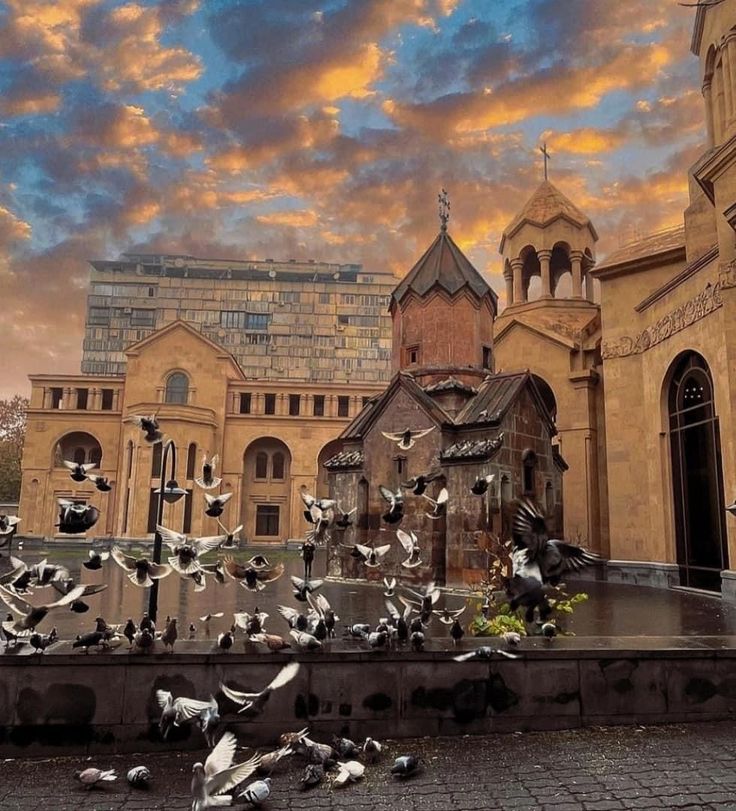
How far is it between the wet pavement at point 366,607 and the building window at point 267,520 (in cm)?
2810

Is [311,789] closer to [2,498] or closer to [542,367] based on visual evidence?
[542,367]

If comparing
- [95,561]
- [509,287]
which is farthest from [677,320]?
[95,561]

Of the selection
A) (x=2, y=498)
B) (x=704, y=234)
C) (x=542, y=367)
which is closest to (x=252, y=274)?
(x=2, y=498)

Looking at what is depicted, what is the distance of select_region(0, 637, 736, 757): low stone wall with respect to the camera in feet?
20.3

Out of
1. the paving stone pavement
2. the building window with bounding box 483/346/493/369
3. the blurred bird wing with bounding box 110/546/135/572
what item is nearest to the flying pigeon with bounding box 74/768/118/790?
the paving stone pavement

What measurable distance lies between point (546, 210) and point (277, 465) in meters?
28.5

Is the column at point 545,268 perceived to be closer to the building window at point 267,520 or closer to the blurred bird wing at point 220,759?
the building window at point 267,520

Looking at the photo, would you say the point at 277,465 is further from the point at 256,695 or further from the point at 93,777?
the point at 93,777

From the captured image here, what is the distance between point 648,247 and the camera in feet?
73.1

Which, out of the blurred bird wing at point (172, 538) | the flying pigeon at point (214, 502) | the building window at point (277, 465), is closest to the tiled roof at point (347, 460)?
the flying pigeon at point (214, 502)

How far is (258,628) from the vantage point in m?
6.72

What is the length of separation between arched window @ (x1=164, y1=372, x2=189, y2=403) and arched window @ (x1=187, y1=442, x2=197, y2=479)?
4.70 meters

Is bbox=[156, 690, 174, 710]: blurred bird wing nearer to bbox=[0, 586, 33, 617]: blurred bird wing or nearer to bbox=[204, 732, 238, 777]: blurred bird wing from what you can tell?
bbox=[204, 732, 238, 777]: blurred bird wing

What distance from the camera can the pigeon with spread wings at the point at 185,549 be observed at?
6961 millimetres
